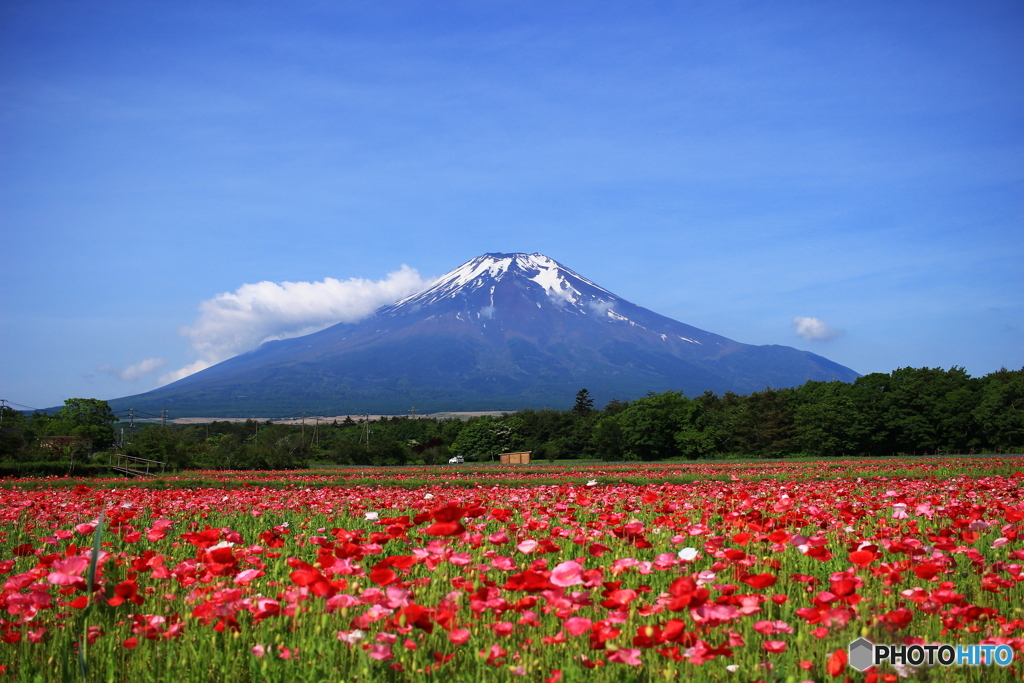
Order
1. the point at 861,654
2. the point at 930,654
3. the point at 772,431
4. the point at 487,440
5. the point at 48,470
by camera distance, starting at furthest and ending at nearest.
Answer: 1. the point at 487,440
2. the point at 772,431
3. the point at 48,470
4. the point at 930,654
5. the point at 861,654

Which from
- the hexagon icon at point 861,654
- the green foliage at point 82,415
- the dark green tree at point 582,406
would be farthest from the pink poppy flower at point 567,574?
the dark green tree at point 582,406

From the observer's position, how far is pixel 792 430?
6538 cm

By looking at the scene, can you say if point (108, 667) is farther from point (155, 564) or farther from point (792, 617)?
point (792, 617)

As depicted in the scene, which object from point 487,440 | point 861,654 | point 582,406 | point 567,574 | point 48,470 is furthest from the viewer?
point 582,406

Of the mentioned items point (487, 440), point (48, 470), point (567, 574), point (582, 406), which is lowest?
point (487, 440)

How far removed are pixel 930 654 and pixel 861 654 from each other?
1.81ft

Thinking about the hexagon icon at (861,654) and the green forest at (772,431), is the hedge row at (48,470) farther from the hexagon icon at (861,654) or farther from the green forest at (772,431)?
the hexagon icon at (861,654)

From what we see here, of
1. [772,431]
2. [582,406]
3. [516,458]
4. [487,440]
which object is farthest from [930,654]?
[582,406]

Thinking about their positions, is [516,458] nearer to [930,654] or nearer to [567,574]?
[930,654]

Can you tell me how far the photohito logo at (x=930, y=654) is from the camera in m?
3.32

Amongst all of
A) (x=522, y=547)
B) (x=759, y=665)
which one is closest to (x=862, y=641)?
(x=759, y=665)

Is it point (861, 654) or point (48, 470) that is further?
point (48, 470)

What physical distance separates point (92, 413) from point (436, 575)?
9754cm

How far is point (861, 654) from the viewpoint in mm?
3312
